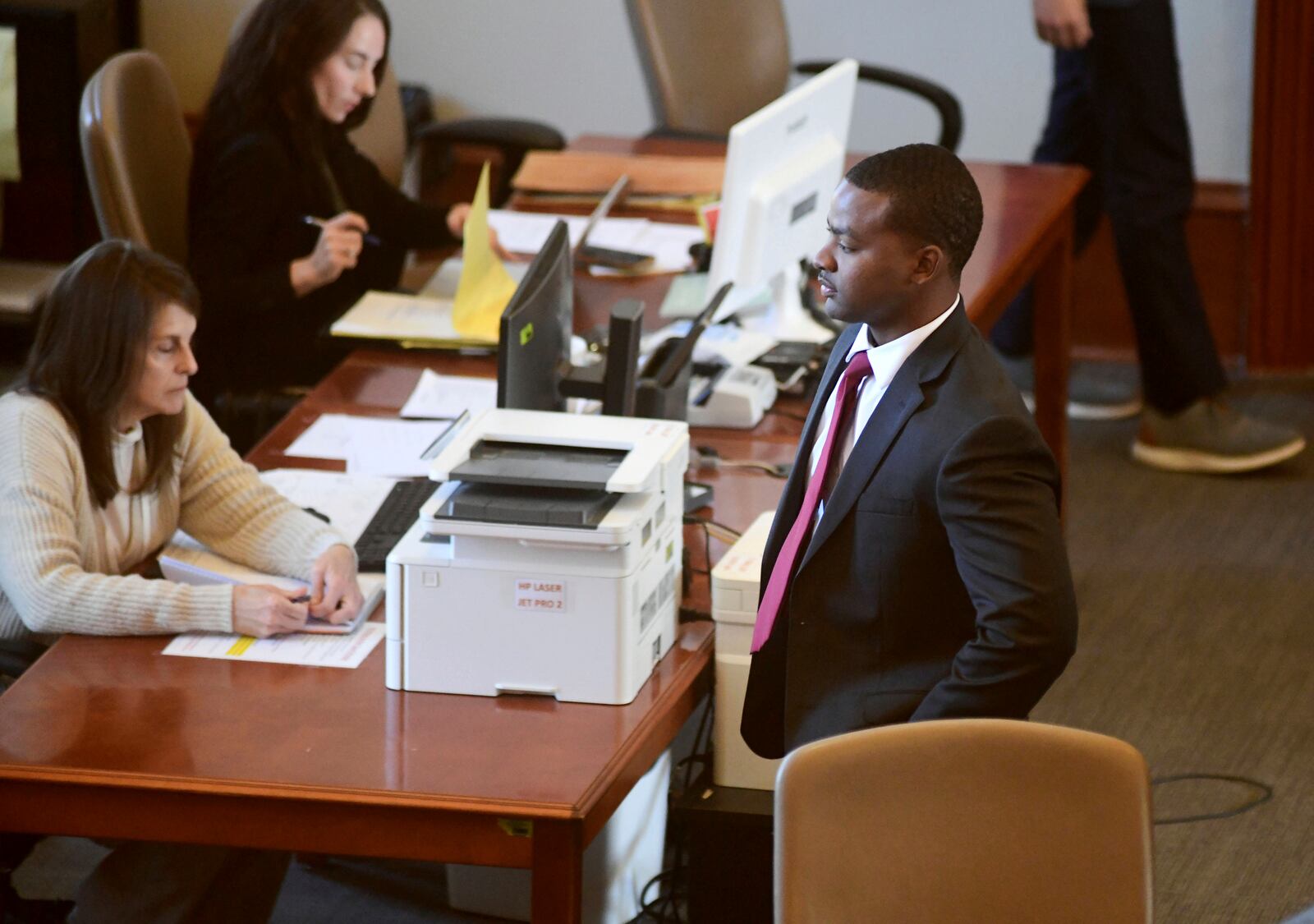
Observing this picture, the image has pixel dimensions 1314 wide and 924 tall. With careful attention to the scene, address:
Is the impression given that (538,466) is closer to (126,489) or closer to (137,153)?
(126,489)

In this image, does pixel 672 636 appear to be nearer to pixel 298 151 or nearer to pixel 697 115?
pixel 298 151

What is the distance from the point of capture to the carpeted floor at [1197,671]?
2.55m

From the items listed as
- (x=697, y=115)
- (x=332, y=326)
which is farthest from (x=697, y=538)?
(x=697, y=115)

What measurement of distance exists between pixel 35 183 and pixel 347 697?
340 cm

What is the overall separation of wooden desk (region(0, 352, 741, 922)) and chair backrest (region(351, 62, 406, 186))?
217 centimetres

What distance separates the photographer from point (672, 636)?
198 cm

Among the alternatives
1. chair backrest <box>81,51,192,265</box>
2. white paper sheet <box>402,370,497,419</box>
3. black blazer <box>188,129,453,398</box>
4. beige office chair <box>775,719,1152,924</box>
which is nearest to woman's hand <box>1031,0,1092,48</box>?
black blazer <box>188,129,453,398</box>

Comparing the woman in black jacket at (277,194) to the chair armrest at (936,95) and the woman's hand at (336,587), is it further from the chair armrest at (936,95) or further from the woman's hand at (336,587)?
the chair armrest at (936,95)

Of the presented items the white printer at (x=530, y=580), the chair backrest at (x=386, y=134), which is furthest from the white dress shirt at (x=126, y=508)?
the chair backrest at (x=386, y=134)

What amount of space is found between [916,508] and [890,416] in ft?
0.32

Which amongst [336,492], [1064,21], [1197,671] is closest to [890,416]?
[336,492]

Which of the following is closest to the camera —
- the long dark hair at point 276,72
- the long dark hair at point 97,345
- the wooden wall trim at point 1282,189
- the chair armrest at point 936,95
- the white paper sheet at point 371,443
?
the long dark hair at point 97,345

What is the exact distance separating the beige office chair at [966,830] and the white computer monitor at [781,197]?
1.29m

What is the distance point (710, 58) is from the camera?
4164 millimetres
